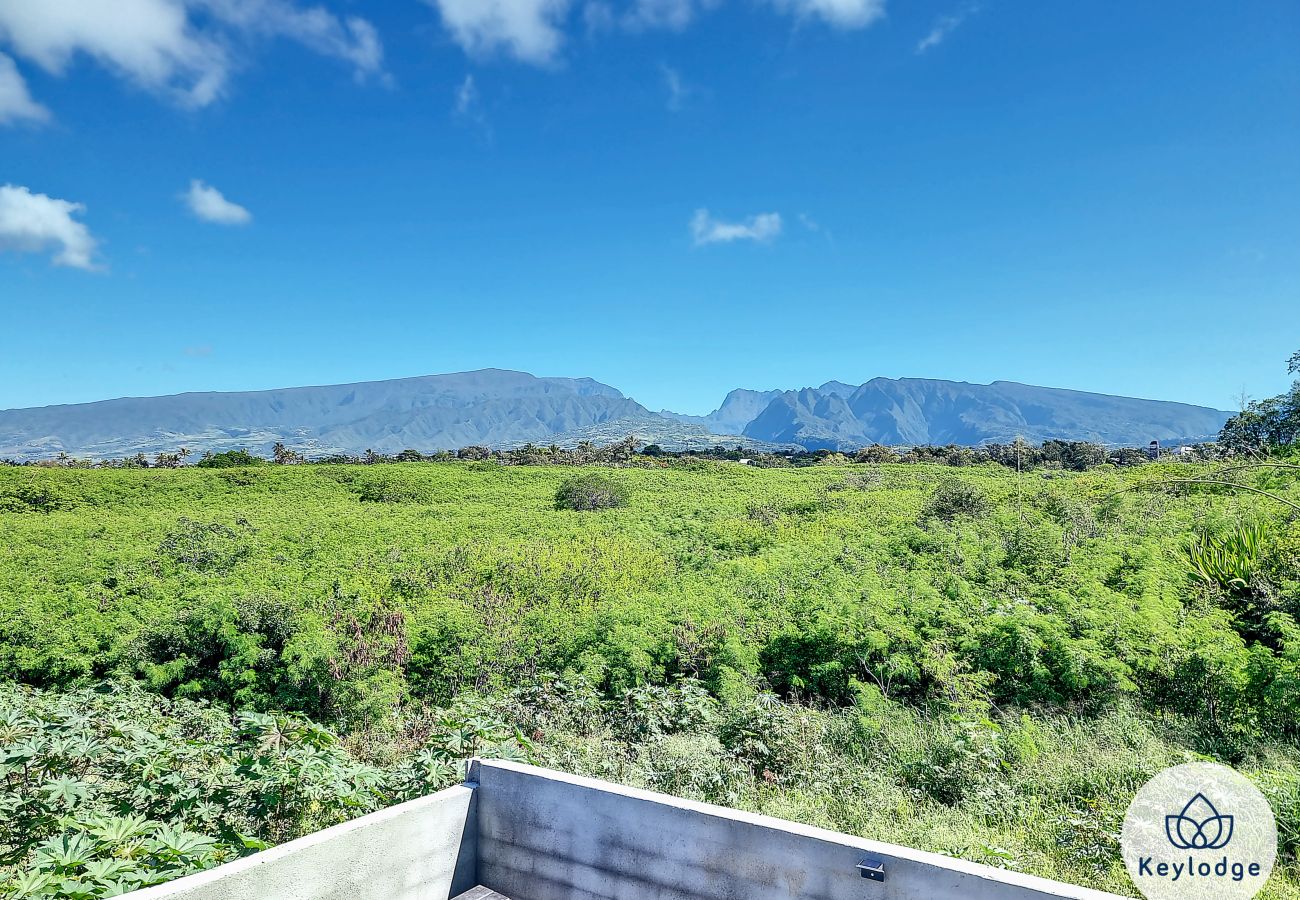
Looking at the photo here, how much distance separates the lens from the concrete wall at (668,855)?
8.24ft

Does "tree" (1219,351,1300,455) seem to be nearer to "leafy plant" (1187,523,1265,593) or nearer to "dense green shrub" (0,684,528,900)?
"leafy plant" (1187,523,1265,593)

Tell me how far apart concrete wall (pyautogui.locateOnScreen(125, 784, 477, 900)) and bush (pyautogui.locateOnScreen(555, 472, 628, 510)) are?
1500cm

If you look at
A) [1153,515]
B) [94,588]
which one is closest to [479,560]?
[94,588]

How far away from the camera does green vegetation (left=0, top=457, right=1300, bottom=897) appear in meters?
3.56

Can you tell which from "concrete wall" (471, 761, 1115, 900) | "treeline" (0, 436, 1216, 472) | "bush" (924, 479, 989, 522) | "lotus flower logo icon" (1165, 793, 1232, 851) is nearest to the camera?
"concrete wall" (471, 761, 1115, 900)

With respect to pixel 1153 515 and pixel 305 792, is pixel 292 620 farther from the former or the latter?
pixel 1153 515

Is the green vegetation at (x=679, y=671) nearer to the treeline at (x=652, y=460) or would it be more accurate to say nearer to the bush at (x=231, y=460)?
the bush at (x=231, y=460)

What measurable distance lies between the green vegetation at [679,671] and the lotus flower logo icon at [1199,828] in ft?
0.99

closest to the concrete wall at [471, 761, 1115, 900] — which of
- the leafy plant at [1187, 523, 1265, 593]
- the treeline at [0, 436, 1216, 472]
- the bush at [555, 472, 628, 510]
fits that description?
the leafy plant at [1187, 523, 1265, 593]

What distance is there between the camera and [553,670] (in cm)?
664

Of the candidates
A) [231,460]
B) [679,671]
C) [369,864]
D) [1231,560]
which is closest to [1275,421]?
[1231,560]

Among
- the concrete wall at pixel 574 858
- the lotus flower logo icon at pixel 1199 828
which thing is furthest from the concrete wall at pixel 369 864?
the lotus flower logo icon at pixel 1199 828

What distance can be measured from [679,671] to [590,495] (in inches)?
511

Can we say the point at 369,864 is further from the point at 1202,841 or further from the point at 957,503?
the point at 957,503
